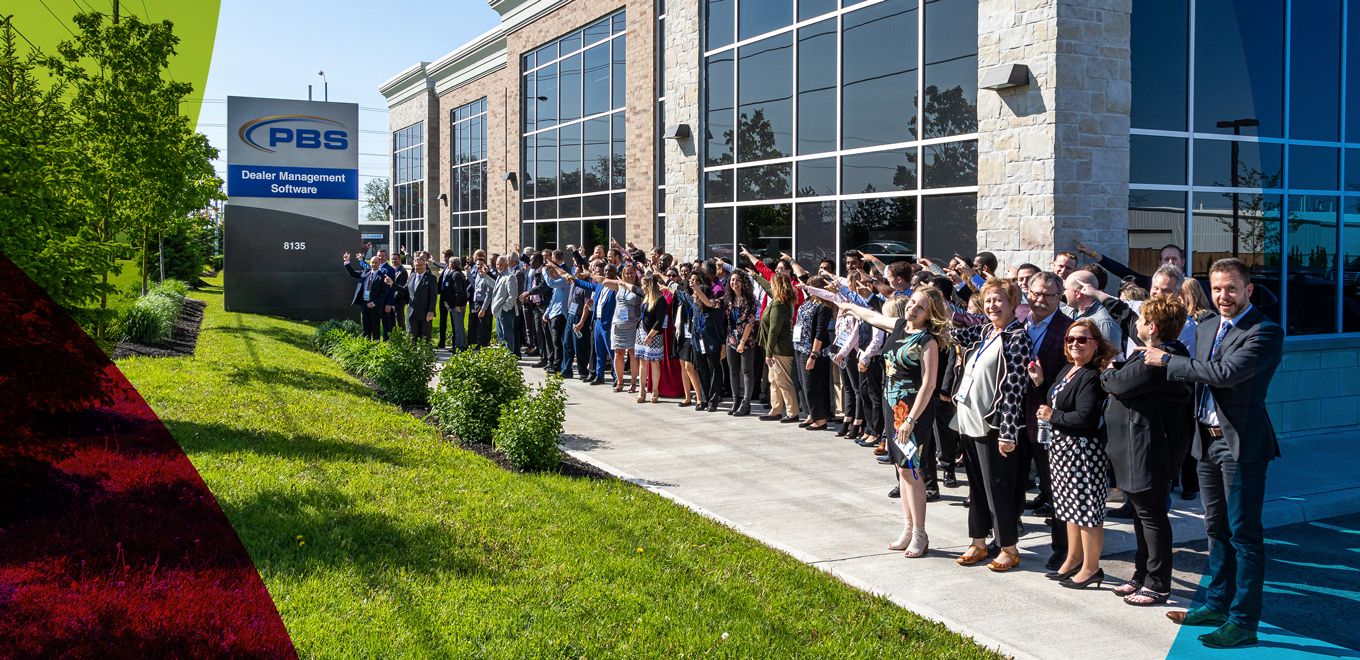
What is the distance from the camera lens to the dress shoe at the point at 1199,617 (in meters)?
5.73

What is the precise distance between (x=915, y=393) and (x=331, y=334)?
581 inches

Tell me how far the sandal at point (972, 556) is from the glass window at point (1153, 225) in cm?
648

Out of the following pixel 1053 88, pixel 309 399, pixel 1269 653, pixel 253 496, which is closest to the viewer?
pixel 1269 653

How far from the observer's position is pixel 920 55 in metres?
13.9

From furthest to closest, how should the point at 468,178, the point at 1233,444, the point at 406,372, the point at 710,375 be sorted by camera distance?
1. the point at 468,178
2. the point at 710,375
3. the point at 406,372
4. the point at 1233,444

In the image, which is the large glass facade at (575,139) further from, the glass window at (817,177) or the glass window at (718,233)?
the glass window at (817,177)

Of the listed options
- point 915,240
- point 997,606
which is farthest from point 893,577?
point 915,240

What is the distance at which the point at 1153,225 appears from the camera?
12.0 m

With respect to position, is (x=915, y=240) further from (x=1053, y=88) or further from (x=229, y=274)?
(x=229, y=274)

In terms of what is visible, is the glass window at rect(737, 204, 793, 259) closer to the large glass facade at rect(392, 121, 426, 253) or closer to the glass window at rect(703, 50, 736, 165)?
the glass window at rect(703, 50, 736, 165)

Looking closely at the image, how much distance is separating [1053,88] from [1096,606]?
7.09 meters

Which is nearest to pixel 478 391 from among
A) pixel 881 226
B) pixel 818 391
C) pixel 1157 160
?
pixel 818 391

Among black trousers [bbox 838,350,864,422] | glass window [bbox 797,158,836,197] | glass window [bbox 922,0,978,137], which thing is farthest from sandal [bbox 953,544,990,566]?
glass window [bbox 797,158,836,197]

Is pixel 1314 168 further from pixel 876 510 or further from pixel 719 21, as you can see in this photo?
pixel 719 21
